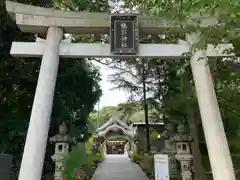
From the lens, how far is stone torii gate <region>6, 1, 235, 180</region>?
5.91m

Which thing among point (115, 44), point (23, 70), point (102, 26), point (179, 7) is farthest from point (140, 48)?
point (23, 70)

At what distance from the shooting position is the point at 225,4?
3.31 m

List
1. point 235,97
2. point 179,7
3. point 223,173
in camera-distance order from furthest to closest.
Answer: point 235,97 < point 223,173 < point 179,7

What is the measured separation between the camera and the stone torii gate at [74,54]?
19.4 feet

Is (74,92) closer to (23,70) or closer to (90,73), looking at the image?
(90,73)

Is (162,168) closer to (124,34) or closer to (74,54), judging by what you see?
(124,34)

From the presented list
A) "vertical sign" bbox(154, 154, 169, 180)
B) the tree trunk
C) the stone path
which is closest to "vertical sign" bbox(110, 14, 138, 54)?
"vertical sign" bbox(154, 154, 169, 180)

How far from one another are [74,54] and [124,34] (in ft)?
4.17

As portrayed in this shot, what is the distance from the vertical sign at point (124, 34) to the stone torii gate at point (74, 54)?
0.46ft

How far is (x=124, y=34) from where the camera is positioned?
6750 millimetres

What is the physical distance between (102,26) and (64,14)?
951mm

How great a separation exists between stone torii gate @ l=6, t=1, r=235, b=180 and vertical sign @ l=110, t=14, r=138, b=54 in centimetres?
14

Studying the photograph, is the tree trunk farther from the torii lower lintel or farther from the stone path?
the stone path

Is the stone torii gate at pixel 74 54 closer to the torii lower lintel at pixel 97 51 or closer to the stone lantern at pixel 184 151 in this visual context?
the torii lower lintel at pixel 97 51
